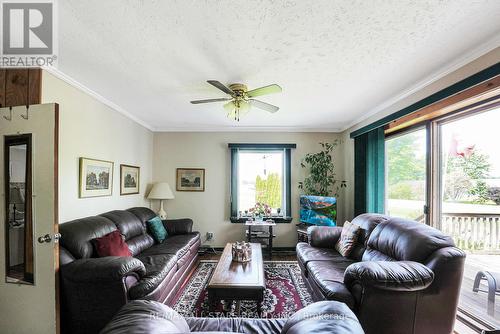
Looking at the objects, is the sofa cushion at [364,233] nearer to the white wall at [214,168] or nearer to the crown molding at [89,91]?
the white wall at [214,168]

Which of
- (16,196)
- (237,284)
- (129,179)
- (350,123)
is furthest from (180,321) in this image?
(350,123)

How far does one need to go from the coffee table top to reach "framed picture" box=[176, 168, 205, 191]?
219 centimetres

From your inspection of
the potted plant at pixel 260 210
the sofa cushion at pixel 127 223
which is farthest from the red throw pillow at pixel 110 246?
the potted plant at pixel 260 210

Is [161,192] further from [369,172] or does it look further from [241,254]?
[369,172]

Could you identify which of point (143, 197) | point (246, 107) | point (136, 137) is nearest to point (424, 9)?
point (246, 107)

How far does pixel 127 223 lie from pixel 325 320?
9.75ft

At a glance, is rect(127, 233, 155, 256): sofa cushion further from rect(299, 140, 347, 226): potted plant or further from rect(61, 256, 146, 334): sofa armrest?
rect(299, 140, 347, 226): potted plant

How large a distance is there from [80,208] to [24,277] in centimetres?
95

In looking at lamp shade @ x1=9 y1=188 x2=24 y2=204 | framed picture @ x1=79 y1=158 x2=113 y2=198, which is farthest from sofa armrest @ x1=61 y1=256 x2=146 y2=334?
framed picture @ x1=79 y1=158 x2=113 y2=198

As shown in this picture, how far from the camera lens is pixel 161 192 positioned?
4.58 metres

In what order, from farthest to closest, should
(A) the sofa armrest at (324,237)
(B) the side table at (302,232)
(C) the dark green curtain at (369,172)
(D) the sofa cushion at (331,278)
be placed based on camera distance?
(B) the side table at (302,232) → (C) the dark green curtain at (369,172) → (A) the sofa armrest at (324,237) → (D) the sofa cushion at (331,278)

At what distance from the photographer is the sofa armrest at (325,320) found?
917mm

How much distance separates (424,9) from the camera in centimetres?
151

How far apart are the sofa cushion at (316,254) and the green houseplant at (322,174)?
1.60 metres
